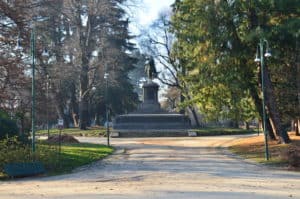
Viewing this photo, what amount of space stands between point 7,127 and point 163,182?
11.8 metres

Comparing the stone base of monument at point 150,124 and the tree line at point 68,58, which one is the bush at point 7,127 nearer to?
the tree line at point 68,58

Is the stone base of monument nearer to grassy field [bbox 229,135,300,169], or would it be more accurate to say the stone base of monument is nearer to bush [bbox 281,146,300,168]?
grassy field [bbox 229,135,300,169]

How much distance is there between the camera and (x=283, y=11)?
30.2m

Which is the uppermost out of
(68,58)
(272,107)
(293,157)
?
(68,58)

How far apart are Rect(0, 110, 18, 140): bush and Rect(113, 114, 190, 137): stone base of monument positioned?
26.3 meters

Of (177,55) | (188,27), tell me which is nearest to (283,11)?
(188,27)

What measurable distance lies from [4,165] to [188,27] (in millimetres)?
17369

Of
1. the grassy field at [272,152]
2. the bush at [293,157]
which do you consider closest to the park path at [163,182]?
the bush at [293,157]

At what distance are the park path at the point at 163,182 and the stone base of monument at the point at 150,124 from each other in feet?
88.5

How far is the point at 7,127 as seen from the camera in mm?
26047

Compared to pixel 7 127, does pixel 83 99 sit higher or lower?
higher

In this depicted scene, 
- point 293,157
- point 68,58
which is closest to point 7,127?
point 293,157

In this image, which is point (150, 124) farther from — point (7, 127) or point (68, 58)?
point (7, 127)

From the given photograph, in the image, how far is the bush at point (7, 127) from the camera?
2572cm
